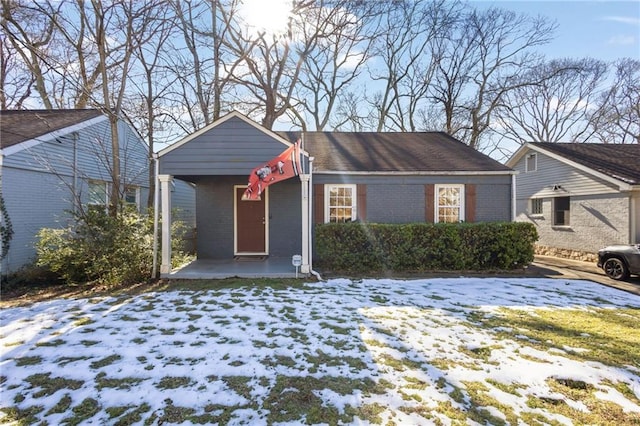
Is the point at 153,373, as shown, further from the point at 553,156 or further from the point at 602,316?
the point at 553,156

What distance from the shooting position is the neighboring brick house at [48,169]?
796 cm

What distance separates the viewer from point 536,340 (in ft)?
13.7

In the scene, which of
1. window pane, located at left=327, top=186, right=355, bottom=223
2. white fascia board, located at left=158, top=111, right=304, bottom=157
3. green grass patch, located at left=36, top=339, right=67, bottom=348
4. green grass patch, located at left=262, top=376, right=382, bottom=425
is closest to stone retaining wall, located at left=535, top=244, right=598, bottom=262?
window pane, located at left=327, top=186, right=355, bottom=223

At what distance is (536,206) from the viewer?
13852mm

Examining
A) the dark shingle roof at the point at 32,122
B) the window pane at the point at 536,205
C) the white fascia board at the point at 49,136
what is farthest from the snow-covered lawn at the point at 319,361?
the window pane at the point at 536,205

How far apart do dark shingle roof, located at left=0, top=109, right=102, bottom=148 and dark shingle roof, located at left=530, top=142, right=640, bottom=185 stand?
57.3 ft

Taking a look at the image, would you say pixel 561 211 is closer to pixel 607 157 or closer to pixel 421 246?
pixel 607 157

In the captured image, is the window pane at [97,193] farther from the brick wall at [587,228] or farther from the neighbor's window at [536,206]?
the neighbor's window at [536,206]

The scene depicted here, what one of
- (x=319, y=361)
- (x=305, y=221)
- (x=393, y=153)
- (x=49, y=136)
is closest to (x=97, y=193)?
(x=49, y=136)

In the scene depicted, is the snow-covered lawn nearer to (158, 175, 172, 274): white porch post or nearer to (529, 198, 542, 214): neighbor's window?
(158, 175, 172, 274): white porch post

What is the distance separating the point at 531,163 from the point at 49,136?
18.3 m

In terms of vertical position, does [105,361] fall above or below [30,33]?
below

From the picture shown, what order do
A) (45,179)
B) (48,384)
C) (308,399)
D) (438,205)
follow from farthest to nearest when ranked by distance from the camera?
(438,205), (45,179), (48,384), (308,399)

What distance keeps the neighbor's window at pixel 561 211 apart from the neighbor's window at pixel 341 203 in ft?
29.7
